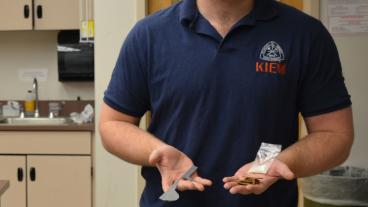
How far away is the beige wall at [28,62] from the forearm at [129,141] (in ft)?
9.08

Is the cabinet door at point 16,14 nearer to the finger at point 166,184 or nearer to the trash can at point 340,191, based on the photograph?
the trash can at point 340,191

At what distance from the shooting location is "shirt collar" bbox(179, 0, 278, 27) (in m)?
1.14

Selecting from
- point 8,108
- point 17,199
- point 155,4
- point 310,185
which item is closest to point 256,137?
point 310,185

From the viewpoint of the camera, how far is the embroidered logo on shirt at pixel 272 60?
1.08 metres

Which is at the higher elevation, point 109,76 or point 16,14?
point 16,14

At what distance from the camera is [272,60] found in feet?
3.57

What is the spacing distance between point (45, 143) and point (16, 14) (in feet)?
3.29

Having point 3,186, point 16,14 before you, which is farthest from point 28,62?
point 3,186

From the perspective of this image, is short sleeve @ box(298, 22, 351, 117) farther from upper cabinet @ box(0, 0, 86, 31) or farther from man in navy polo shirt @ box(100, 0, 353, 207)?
upper cabinet @ box(0, 0, 86, 31)

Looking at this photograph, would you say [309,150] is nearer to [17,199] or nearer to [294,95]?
[294,95]

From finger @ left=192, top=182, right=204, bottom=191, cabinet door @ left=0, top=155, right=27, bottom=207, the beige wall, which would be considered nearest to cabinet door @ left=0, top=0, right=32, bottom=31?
the beige wall

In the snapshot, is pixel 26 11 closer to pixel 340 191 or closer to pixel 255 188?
pixel 340 191

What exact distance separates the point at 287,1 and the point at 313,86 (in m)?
1.67

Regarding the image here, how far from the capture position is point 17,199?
10.6 feet
